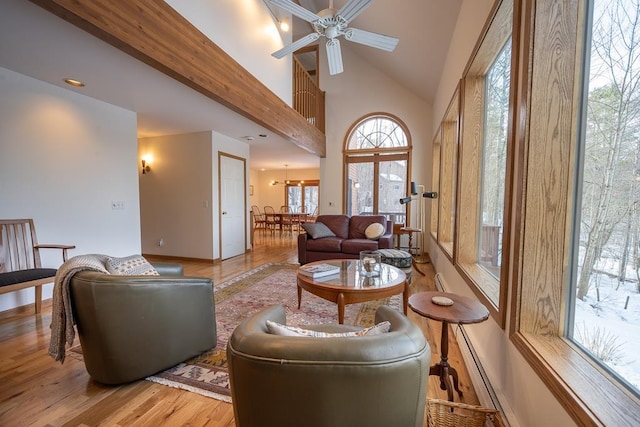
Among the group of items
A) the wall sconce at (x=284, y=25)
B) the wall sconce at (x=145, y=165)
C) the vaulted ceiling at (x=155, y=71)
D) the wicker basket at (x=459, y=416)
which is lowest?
the wicker basket at (x=459, y=416)

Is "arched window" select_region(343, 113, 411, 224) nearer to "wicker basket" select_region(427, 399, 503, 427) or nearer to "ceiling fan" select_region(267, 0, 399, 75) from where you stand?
"ceiling fan" select_region(267, 0, 399, 75)

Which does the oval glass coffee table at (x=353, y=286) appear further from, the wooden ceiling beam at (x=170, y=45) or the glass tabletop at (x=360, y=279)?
the wooden ceiling beam at (x=170, y=45)

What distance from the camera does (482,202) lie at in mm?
2395

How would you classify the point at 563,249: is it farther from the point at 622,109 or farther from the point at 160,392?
the point at 160,392

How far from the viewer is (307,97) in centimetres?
564

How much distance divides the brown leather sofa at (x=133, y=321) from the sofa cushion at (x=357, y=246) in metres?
2.74

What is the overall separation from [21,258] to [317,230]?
3.48 meters

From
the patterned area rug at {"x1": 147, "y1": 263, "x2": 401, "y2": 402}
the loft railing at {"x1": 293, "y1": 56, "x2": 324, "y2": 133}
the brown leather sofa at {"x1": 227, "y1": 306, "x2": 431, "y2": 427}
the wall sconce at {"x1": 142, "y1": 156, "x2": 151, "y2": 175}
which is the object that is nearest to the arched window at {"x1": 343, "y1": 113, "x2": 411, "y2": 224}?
the loft railing at {"x1": 293, "y1": 56, "x2": 324, "y2": 133}

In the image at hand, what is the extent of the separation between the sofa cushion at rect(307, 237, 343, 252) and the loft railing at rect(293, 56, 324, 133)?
2.47 m

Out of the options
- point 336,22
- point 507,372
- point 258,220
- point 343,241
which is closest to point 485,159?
point 507,372

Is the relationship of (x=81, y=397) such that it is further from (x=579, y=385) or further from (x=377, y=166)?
(x=377, y=166)

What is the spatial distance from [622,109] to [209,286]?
2.21 metres

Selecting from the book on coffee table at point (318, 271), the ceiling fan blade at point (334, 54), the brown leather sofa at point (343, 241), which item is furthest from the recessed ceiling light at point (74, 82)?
the brown leather sofa at point (343, 241)

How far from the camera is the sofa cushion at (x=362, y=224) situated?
4645 millimetres
